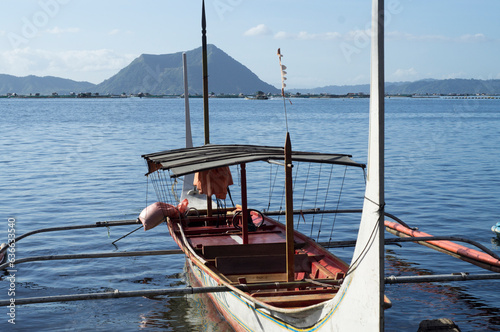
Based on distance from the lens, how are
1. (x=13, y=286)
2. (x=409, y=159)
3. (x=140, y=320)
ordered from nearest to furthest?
(x=140, y=320) < (x=13, y=286) < (x=409, y=159)

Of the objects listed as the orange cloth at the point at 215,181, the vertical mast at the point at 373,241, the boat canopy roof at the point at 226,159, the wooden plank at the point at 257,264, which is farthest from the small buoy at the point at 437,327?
the orange cloth at the point at 215,181

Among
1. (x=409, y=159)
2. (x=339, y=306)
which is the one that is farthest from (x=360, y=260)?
(x=409, y=159)

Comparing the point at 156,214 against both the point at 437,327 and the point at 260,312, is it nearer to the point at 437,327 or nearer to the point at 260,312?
the point at 260,312

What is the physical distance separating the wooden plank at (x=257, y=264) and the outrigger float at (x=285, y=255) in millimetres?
22

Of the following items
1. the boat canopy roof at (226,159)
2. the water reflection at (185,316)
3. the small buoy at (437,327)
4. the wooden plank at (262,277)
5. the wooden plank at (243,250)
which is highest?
the boat canopy roof at (226,159)

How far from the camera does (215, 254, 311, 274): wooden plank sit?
13125mm

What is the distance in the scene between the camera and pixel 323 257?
13.4m

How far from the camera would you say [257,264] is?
13.2 metres

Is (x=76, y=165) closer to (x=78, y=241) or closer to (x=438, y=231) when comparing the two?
(x=78, y=241)

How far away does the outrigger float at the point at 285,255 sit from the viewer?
789 cm

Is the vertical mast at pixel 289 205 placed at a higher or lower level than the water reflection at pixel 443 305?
higher

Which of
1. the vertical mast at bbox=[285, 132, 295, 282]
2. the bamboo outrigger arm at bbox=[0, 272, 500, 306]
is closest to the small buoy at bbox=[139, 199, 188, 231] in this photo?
the bamboo outrigger arm at bbox=[0, 272, 500, 306]

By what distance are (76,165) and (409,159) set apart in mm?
26589

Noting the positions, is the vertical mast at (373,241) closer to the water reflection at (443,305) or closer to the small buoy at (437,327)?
the small buoy at (437,327)
